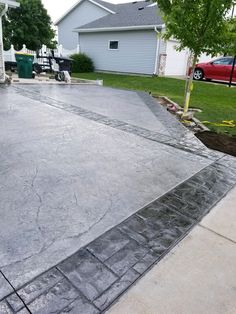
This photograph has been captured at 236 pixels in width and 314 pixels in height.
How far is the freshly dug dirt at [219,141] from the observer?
14.6ft

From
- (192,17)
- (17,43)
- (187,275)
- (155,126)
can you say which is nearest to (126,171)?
(187,275)

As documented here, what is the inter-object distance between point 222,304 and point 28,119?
15.2 ft

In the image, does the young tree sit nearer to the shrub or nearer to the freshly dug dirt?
the freshly dug dirt

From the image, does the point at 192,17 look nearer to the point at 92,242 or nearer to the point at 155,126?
the point at 155,126

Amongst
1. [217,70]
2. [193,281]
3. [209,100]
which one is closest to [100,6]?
[217,70]

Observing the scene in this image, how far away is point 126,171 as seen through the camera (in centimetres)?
328

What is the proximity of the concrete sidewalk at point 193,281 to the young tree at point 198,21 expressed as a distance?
15.8 feet

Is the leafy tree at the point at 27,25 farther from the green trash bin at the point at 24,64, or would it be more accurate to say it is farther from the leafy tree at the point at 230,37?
the leafy tree at the point at 230,37

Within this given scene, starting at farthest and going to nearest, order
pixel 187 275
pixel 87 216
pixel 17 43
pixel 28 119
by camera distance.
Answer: pixel 17 43 → pixel 28 119 → pixel 87 216 → pixel 187 275

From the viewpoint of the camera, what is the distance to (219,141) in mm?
4852

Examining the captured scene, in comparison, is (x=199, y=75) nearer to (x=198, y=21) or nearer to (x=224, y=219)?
(x=198, y=21)

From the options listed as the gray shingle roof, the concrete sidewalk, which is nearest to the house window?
the gray shingle roof

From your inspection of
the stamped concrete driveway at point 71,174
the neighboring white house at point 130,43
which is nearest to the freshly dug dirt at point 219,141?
the stamped concrete driveway at point 71,174

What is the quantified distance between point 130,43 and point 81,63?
3.75 m
